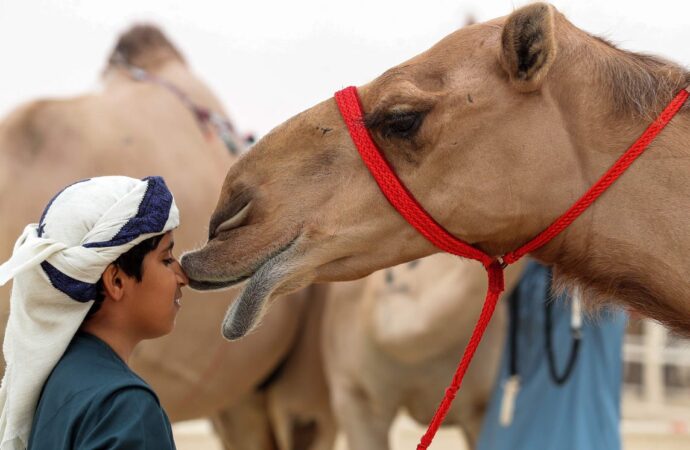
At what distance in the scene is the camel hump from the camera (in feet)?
13.8

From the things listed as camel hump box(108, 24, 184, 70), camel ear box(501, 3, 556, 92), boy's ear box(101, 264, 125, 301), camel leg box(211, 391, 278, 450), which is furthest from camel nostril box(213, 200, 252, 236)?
camel leg box(211, 391, 278, 450)

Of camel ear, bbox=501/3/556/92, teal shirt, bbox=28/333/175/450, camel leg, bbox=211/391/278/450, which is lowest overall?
camel leg, bbox=211/391/278/450

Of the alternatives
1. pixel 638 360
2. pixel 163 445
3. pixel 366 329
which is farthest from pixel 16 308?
pixel 638 360

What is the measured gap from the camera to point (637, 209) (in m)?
1.64

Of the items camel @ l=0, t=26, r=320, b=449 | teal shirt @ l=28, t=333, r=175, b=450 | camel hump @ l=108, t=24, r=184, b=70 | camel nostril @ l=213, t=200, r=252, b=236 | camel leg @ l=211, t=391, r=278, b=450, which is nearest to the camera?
teal shirt @ l=28, t=333, r=175, b=450

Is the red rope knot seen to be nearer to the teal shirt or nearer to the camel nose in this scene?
the camel nose

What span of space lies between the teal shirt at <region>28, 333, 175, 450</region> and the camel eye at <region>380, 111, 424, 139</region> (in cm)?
57

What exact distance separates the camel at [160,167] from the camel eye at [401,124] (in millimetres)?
1594

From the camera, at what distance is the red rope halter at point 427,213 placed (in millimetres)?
1645

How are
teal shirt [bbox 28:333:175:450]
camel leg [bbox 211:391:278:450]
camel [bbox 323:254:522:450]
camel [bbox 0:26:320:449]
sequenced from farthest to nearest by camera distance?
camel leg [bbox 211:391:278:450]
camel [bbox 323:254:522:450]
camel [bbox 0:26:320:449]
teal shirt [bbox 28:333:175:450]

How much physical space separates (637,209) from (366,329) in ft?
7.37

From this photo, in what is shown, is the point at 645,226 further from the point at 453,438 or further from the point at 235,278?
the point at 453,438

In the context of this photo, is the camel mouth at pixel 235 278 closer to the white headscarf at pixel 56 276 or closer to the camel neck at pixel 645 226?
the white headscarf at pixel 56 276

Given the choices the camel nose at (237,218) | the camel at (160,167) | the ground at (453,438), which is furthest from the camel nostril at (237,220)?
the ground at (453,438)
